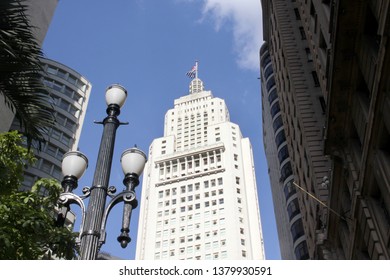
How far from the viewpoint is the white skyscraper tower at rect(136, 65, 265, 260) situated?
98375 millimetres

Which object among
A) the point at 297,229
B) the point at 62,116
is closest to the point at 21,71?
the point at 297,229

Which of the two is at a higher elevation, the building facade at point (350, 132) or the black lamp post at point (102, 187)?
the building facade at point (350, 132)

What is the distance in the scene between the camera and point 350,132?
2269 centimetres

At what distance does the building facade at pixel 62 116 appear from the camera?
196 feet

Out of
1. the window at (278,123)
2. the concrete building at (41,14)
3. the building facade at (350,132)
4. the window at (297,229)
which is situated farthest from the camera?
the concrete building at (41,14)

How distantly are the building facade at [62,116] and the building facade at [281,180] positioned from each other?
25.1 meters

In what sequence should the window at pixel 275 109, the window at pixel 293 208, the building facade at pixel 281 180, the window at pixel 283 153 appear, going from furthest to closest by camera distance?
the window at pixel 275 109, the window at pixel 283 153, the window at pixel 293 208, the building facade at pixel 281 180

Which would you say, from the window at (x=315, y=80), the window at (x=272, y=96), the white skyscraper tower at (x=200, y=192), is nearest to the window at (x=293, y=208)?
the window at (x=315, y=80)

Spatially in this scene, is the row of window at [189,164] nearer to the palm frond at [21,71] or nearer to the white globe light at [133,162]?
the white globe light at [133,162]

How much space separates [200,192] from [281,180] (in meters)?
61.2

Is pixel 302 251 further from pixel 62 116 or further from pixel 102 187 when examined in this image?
pixel 62 116

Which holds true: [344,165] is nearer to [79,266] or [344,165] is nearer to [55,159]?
[79,266]

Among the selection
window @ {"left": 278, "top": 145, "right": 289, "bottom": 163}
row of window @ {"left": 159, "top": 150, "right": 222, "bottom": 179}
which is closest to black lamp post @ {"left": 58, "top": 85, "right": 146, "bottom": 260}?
window @ {"left": 278, "top": 145, "right": 289, "bottom": 163}

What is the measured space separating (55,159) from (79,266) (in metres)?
55.5
